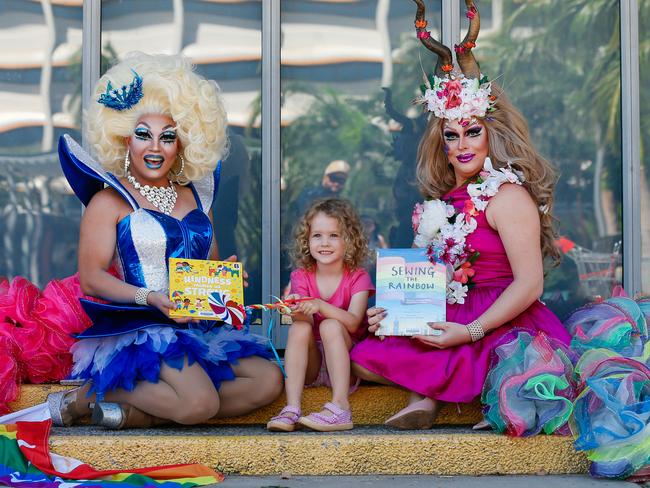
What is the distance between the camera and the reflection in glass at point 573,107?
5.85 meters

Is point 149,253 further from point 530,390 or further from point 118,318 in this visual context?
point 530,390

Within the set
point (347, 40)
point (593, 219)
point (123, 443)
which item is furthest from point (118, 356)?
point (593, 219)

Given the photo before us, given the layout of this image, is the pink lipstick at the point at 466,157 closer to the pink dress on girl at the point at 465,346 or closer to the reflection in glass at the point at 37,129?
the pink dress on girl at the point at 465,346

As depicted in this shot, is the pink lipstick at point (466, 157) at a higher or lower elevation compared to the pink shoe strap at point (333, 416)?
higher

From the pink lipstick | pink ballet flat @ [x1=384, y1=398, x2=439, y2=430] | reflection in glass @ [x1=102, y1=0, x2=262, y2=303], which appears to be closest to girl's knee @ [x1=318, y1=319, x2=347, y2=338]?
pink ballet flat @ [x1=384, y1=398, x2=439, y2=430]

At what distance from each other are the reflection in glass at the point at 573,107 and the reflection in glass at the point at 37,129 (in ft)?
8.25

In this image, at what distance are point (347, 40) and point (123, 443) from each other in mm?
3016

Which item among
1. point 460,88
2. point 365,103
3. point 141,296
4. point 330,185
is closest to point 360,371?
point 141,296

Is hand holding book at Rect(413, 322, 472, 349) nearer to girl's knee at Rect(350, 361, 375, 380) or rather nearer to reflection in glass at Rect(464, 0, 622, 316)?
girl's knee at Rect(350, 361, 375, 380)

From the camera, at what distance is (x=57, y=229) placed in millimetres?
5742

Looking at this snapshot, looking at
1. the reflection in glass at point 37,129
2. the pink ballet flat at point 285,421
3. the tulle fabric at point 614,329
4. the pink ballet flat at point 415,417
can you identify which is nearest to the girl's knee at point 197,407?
the pink ballet flat at point 285,421

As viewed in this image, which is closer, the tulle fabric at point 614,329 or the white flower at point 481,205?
the tulle fabric at point 614,329

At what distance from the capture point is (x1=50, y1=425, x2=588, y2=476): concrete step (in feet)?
12.7

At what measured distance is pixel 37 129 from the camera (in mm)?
5742
